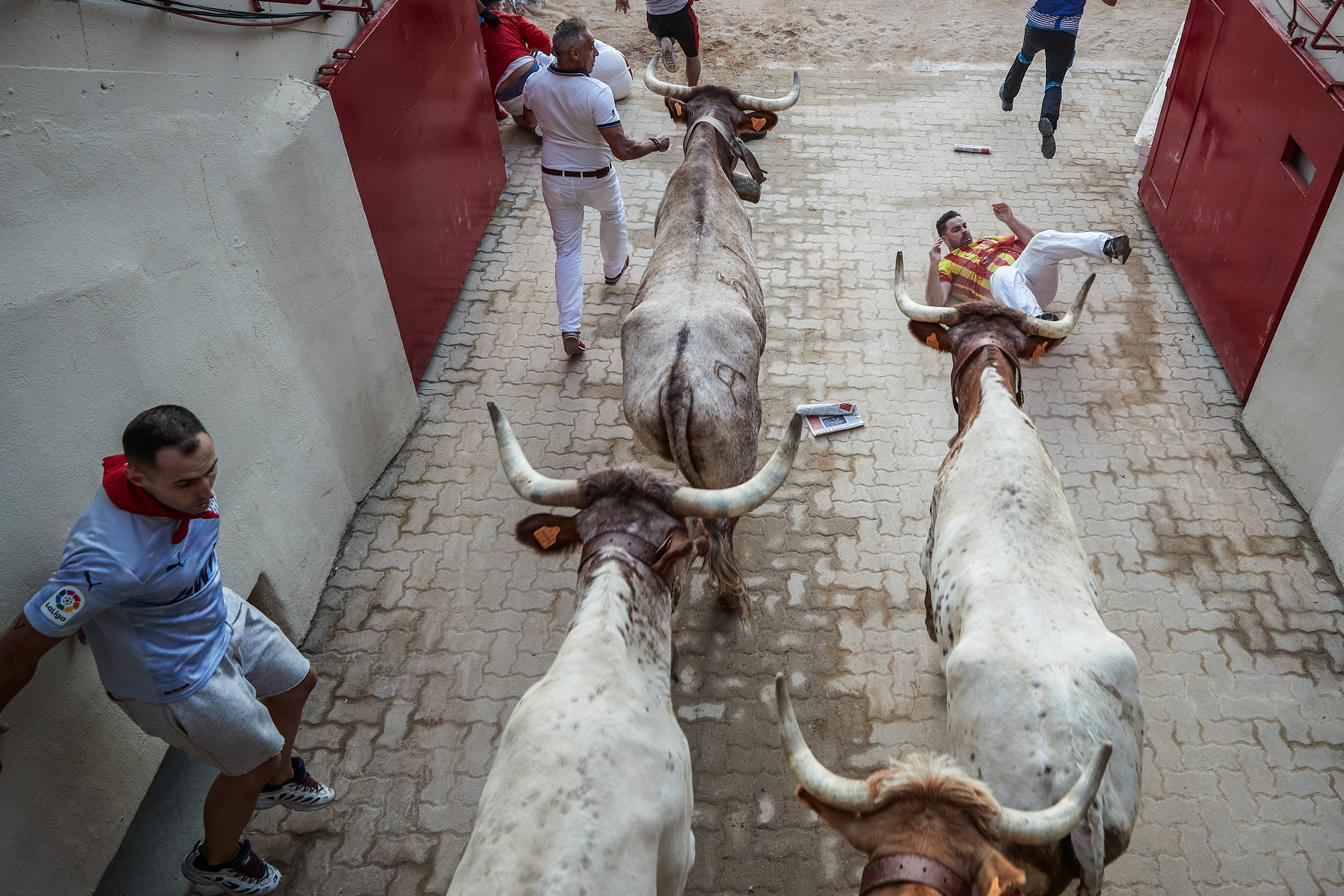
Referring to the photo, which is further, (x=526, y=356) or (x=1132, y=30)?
(x=1132, y=30)

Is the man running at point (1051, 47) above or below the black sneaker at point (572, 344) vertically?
above

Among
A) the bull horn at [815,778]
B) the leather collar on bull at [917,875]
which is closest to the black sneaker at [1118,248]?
the bull horn at [815,778]

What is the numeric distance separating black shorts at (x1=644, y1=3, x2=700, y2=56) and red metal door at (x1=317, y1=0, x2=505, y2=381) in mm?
2350

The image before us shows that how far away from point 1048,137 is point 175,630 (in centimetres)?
855

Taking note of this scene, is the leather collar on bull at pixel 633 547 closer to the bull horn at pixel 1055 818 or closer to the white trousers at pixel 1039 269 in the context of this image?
the bull horn at pixel 1055 818

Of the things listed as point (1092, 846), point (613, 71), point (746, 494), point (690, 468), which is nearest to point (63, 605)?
point (746, 494)

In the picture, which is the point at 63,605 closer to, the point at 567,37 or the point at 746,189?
the point at 567,37

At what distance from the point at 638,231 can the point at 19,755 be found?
246 inches

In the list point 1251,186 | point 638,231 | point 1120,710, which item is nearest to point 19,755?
point 1120,710

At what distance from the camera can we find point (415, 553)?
5.26 m

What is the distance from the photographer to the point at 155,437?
8.80 ft

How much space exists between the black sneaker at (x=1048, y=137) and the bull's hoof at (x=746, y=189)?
3701 millimetres

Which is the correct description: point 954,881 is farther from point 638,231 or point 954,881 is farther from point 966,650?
point 638,231

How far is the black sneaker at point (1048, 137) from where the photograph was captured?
8352 mm
